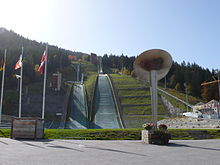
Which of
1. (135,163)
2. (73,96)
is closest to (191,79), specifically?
(73,96)

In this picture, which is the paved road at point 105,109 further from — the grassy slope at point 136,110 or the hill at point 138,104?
the grassy slope at point 136,110

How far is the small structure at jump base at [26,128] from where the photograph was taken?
18.9 metres

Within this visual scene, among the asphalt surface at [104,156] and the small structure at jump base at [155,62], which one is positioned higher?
the small structure at jump base at [155,62]

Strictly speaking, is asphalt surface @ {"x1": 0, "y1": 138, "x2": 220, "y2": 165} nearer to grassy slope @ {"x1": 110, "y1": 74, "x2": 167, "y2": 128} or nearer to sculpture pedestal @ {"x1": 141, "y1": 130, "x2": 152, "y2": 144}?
sculpture pedestal @ {"x1": 141, "y1": 130, "x2": 152, "y2": 144}

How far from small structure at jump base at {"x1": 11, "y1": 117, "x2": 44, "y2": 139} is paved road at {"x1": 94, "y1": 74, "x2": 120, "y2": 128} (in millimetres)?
22882

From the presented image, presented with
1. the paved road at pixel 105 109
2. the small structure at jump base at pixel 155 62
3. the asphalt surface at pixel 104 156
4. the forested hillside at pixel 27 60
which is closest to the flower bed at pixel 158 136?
the asphalt surface at pixel 104 156

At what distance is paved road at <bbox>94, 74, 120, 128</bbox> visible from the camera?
141 ft

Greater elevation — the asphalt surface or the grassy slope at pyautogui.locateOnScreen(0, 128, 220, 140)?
the asphalt surface

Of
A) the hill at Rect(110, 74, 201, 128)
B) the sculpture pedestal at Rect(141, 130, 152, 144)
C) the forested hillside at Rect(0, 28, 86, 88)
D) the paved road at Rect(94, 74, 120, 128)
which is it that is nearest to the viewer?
the sculpture pedestal at Rect(141, 130, 152, 144)

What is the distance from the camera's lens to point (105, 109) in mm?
51531

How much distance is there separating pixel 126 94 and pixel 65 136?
41.3 metres

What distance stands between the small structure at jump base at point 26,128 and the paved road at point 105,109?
22.9 meters

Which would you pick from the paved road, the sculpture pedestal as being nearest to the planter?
the sculpture pedestal

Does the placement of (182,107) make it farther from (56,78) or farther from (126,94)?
(56,78)
